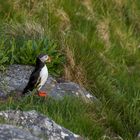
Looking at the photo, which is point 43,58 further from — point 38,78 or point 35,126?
point 35,126

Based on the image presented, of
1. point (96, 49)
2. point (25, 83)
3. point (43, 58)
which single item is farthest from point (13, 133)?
point (96, 49)

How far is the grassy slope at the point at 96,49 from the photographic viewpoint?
9391 mm

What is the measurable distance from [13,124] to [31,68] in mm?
3030

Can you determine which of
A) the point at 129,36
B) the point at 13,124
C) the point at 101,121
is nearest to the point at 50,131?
the point at 13,124

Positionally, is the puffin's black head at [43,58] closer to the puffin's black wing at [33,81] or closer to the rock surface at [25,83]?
the puffin's black wing at [33,81]

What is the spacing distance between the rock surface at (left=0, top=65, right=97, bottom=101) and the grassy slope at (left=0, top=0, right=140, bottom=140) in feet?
0.66

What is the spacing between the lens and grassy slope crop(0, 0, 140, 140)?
370 inches

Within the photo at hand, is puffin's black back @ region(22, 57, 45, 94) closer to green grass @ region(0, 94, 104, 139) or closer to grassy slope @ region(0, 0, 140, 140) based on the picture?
green grass @ region(0, 94, 104, 139)

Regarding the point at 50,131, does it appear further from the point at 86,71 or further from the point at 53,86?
the point at 86,71

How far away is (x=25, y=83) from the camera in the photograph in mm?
9945

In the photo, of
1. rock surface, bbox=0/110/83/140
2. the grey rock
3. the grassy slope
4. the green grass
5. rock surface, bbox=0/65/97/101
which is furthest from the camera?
rock surface, bbox=0/65/97/101

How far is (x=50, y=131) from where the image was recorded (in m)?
7.40

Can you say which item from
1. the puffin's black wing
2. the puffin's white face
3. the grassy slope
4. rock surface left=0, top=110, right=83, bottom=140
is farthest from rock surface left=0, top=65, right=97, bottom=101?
rock surface left=0, top=110, right=83, bottom=140

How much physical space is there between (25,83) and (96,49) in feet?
6.59
